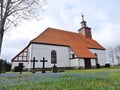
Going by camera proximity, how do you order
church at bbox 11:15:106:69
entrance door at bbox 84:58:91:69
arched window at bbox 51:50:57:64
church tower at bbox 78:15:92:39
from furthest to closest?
1. church tower at bbox 78:15:92:39
2. entrance door at bbox 84:58:91:69
3. arched window at bbox 51:50:57:64
4. church at bbox 11:15:106:69

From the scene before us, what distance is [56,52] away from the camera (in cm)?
3469

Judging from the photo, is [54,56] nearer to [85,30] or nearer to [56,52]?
[56,52]

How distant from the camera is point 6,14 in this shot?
17156mm

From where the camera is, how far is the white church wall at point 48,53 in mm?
31644

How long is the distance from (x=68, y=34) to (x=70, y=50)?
7037mm

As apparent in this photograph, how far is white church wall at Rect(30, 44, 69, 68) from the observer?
3164 centimetres

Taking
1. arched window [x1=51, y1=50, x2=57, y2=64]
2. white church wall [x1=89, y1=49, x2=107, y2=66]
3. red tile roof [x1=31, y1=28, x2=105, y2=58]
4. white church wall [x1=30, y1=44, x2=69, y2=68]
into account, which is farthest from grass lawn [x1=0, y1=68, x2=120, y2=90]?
white church wall [x1=89, y1=49, x2=107, y2=66]

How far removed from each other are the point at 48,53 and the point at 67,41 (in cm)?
648

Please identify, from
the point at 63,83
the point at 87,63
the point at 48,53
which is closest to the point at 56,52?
the point at 48,53

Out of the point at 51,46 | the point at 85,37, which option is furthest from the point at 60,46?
the point at 85,37

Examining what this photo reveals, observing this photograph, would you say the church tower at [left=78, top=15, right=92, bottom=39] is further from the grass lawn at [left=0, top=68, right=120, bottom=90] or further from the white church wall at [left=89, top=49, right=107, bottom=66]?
the grass lawn at [left=0, top=68, right=120, bottom=90]

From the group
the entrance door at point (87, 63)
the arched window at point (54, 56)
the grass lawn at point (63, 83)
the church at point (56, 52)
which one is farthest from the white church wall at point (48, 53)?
the grass lawn at point (63, 83)

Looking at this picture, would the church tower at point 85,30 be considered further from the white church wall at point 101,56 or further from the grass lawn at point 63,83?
the grass lawn at point 63,83

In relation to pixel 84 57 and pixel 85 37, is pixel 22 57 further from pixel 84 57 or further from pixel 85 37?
pixel 85 37
